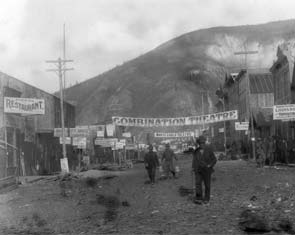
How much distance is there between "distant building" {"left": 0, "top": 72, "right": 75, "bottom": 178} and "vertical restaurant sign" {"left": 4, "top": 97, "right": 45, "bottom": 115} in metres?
1.51

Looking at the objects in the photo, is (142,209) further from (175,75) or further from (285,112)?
(175,75)

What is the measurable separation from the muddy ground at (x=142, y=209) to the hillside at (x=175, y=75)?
114193 millimetres

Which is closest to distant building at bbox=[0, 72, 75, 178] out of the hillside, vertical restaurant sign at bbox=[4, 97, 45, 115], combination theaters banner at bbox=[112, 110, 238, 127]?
vertical restaurant sign at bbox=[4, 97, 45, 115]

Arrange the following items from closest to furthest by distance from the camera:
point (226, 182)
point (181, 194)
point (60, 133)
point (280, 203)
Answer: point (280, 203), point (181, 194), point (226, 182), point (60, 133)

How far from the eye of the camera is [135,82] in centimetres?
17050

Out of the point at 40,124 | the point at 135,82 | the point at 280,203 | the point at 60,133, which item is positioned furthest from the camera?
the point at 135,82

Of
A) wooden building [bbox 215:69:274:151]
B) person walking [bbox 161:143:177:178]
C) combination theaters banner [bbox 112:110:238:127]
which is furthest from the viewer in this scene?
wooden building [bbox 215:69:274:151]

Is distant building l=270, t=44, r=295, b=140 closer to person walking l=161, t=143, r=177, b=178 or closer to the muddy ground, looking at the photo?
person walking l=161, t=143, r=177, b=178

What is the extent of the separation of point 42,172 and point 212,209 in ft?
85.2

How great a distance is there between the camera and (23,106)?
83.7 feet

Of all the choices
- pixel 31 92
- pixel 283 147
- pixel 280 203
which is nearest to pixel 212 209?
pixel 280 203

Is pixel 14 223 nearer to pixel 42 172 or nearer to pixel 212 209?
pixel 212 209

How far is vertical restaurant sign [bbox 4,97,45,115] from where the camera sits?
24359 mm

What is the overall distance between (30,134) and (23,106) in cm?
1132
